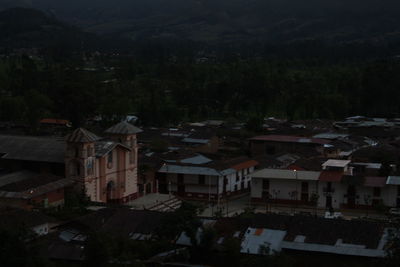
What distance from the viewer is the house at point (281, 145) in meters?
36.2

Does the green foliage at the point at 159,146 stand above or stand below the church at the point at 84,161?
below

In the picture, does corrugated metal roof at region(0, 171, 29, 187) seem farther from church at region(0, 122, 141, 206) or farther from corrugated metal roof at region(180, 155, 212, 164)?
corrugated metal roof at region(180, 155, 212, 164)

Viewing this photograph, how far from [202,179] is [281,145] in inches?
371

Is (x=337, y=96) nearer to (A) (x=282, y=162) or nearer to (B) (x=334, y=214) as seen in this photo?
(A) (x=282, y=162)

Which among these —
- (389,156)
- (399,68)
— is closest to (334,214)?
(389,156)

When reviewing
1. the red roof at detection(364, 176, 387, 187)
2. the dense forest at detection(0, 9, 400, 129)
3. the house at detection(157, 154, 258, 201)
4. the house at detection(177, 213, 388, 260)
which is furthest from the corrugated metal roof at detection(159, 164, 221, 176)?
the dense forest at detection(0, 9, 400, 129)

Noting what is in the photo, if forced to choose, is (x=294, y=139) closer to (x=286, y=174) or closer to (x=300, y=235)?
(x=286, y=174)

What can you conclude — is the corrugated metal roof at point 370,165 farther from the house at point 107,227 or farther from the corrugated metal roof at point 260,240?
the house at point 107,227

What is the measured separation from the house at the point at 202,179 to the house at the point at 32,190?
531 cm

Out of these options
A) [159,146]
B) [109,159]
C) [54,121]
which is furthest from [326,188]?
[54,121]

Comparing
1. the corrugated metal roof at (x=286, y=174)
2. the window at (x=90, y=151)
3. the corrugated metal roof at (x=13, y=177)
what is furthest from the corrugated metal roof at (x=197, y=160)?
the corrugated metal roof at (x=13, y=177)

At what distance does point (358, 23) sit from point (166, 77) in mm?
119327

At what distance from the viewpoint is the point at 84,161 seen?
79.8ft

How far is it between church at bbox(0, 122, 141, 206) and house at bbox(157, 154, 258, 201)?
1.71m
